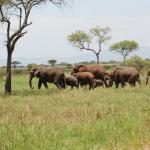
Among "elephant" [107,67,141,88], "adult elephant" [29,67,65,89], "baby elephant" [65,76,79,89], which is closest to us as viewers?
"adult elephant" [29,67,65,89]

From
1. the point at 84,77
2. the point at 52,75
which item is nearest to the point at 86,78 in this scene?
the point at 84,77

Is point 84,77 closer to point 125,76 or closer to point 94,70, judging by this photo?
point 125,76

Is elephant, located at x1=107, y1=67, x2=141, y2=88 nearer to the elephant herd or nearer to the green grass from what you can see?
the elephant herd

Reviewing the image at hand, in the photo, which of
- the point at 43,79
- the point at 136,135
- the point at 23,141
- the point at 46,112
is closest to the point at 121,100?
the point at 46,112

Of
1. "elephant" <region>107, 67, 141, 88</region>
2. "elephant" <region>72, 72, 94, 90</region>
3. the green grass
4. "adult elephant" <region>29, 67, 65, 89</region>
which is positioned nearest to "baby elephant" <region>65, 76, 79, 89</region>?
"adult elephant" <region>29, 67, 65, 89</region>

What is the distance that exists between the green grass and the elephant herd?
11.7 metres

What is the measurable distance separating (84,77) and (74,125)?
1954cm

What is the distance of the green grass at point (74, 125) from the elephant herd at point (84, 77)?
38.3 ft

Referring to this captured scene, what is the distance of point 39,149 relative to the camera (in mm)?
10625

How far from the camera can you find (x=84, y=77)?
32.9 metres

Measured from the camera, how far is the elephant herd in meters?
31.9

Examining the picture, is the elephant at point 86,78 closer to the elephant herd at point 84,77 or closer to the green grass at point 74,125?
the elephant herd at point 84,77

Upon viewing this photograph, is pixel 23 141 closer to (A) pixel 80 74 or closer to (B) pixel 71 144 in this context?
(B) pixel 71 144

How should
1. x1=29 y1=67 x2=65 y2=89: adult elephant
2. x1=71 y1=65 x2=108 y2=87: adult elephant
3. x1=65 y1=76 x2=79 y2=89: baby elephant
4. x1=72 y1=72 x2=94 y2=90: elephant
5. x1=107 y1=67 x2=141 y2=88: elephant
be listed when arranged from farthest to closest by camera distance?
x1=71 y1=65 x2=108 y2=87: adult elephant, x1=107 y1=67 x2=141 y2=88: elephant, x1=72 y1=72 x2=94 y2=90: elephant, x1=65 y1=76 x2=79 y2=89: baby elephant, x1=29 y1=67 x2=65 y2=89: adult elephant
